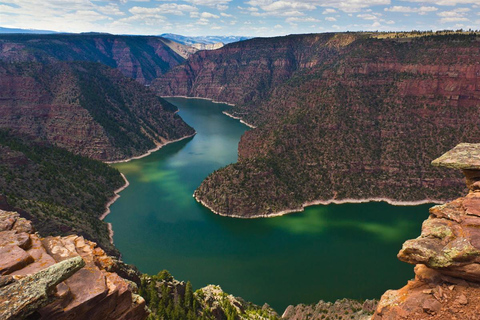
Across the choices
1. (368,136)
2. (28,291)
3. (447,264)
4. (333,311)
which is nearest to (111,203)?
(333,311)

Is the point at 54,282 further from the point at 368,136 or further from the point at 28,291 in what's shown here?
the point at 368,136

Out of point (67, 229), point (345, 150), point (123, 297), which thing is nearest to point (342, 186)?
point (345, 150)

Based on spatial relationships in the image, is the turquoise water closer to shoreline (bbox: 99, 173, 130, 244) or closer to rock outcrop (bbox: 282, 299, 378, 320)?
shoreline (bbox: 99, 173, 130, 244)

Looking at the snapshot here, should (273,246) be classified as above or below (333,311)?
below

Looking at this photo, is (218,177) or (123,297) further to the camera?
(218,177)

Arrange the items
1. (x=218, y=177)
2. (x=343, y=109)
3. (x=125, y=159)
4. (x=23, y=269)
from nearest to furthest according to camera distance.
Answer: (x=23, y=269), (x=218, y=177), (x=343, y=109), (x=125, y=159)

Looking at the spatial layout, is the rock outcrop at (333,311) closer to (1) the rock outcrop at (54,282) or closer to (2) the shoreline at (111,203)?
(1) the rock outcrop at (54,282)

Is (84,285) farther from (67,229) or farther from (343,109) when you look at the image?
(343,109)
